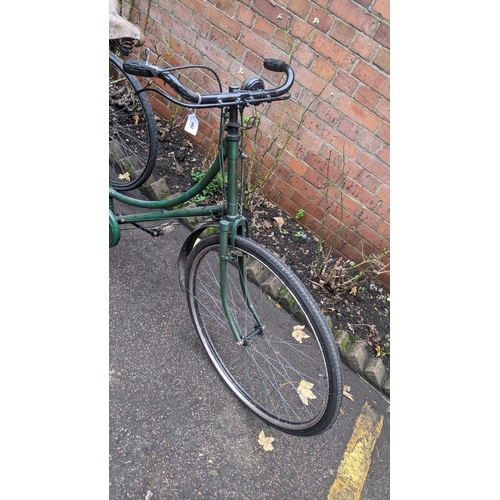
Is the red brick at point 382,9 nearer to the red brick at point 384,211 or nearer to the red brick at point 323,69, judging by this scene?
the red brick at point 323,69

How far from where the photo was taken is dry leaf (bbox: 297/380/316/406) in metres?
2.26

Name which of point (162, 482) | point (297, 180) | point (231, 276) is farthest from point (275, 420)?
point (297, 180)

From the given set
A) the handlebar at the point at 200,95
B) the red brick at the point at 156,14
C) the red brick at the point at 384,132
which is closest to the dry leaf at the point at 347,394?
the red brick at the point at 384,132

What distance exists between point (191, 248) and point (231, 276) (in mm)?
265

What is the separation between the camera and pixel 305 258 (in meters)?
2.88

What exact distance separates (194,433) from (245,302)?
72 centimetres

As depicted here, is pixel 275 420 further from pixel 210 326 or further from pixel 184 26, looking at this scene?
pixel 184 26

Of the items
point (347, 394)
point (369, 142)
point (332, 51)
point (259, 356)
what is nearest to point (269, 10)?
point (332, 51)

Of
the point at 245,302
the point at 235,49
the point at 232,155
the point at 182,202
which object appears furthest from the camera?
the point at 235,49

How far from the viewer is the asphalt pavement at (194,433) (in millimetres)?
1856

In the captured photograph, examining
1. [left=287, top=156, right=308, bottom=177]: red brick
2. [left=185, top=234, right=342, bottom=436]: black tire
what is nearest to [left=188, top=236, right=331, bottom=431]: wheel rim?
[left=185, top=234, right=342, bottom=436]: black tire

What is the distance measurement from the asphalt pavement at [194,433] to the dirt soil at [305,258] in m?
0.32

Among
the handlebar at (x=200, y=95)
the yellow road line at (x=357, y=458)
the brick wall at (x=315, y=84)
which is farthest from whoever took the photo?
the brick wall at (x=315, y=84)

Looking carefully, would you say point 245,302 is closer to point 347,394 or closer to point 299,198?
point 347,394
